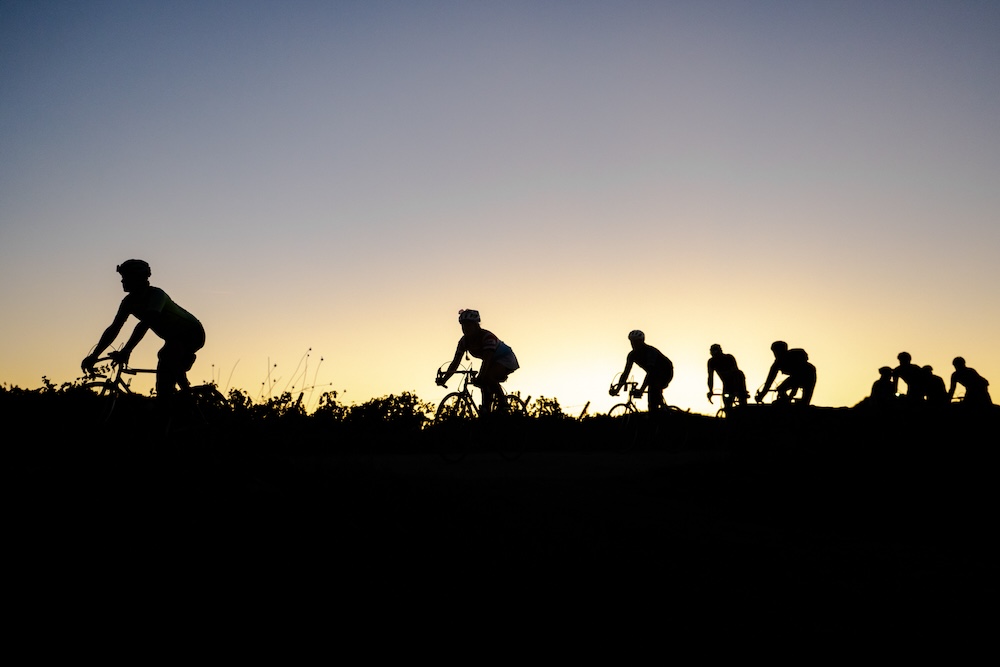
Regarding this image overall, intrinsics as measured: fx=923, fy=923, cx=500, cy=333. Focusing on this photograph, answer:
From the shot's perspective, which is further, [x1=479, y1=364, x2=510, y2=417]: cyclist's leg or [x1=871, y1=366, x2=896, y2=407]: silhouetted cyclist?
[x1=871, y1=366, x2=896, y2=407]: silhouetted cyclist

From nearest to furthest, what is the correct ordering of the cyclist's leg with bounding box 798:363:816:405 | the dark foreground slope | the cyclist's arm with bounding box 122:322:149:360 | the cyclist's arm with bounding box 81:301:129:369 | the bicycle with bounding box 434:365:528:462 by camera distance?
the dark foreground slope < the cyclist's arm with bounding box 81:301:129:369 < the cyclist's arm with bounding box 122:322:149:360 < the bicycle with bounding box 434:365:528:462 < the cyclist's leg with bounding box 798:363:816:405

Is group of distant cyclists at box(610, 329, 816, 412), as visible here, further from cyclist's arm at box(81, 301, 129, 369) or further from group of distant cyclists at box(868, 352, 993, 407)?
cyclist's arm at box(81, 301, 129, 369)

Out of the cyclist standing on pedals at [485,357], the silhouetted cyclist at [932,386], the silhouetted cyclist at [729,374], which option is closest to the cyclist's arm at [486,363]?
the cyclist standing on pedals at [485,357]

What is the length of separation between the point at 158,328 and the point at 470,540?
427 centimetres

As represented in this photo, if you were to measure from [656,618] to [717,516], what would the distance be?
165 inches

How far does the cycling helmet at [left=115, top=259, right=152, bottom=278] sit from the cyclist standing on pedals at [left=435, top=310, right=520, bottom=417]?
15.5 feet

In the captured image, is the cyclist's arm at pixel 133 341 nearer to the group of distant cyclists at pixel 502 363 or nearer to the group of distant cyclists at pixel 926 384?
the group of distant cyclists at pixel 502 363

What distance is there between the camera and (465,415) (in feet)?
41.4

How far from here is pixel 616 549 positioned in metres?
6.23

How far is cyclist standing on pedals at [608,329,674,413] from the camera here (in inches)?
593

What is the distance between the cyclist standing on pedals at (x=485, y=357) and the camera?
Answer: 12.4 metres

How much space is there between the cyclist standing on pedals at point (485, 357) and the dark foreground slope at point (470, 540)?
2043mm

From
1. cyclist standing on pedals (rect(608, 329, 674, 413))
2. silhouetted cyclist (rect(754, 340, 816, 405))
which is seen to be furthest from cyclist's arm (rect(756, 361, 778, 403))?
cyclist standing on pedals (rect(608, 329, 674, 413))

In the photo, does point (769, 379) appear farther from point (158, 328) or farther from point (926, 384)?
point (158, 328)
